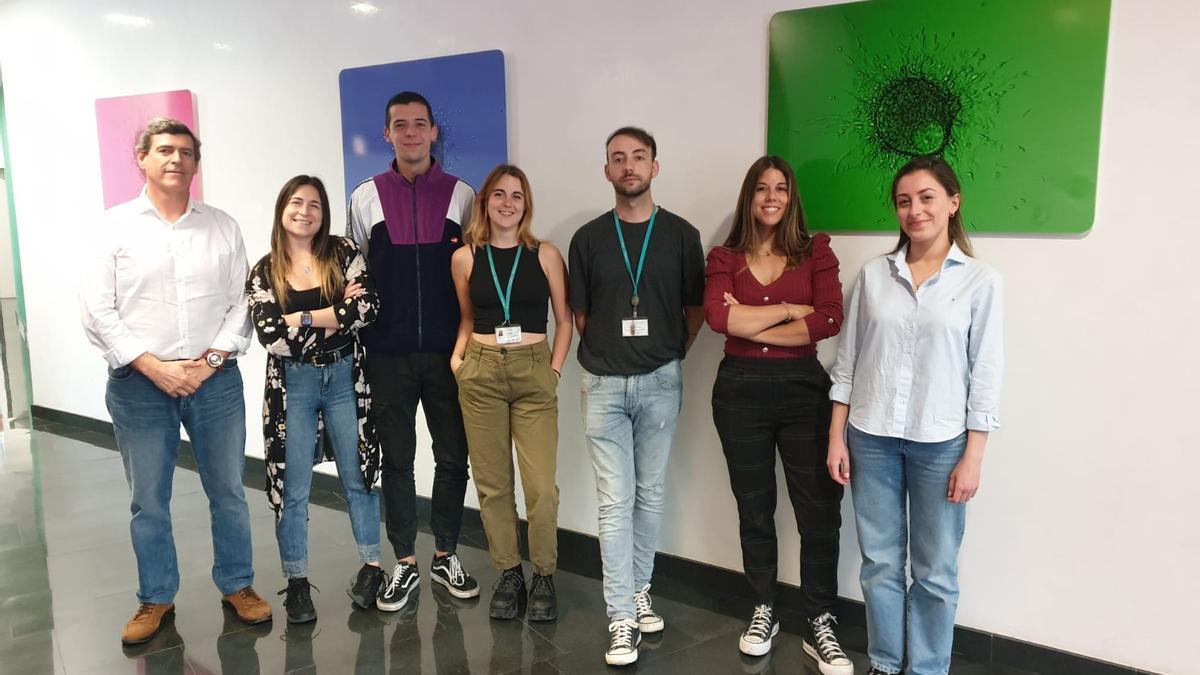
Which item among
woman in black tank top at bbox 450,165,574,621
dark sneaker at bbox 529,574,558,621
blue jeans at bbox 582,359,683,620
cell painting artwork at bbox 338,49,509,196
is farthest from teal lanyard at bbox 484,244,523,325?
dark sneaker at bbox 529,574,558,621

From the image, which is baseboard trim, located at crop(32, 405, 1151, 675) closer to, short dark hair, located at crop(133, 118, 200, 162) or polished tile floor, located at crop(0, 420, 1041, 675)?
polished tile floor, located at crop(0, 420, 1041, 675)

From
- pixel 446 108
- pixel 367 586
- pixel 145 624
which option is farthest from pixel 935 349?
pixel 145 624

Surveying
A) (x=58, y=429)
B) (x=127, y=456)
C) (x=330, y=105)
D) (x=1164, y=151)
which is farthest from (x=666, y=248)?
(x=58, y=429)

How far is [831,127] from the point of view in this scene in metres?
2.85

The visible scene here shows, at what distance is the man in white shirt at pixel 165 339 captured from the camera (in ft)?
9.29

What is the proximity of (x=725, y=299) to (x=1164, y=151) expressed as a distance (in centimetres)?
132

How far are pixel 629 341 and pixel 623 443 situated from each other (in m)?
0.36

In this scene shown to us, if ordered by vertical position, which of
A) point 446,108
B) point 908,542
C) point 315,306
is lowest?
point 908,542

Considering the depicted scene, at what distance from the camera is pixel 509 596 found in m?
3.14

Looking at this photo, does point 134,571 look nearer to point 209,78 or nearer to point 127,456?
point 127,456

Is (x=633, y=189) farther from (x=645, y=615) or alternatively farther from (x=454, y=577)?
(x=454, y=577)

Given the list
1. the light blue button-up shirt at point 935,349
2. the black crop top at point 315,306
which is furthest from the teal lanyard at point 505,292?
the light blue button-up shirt at point 935,349

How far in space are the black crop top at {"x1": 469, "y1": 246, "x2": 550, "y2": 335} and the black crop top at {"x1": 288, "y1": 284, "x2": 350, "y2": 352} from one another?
1.68ft

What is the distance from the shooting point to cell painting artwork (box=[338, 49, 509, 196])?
12.1 ft
